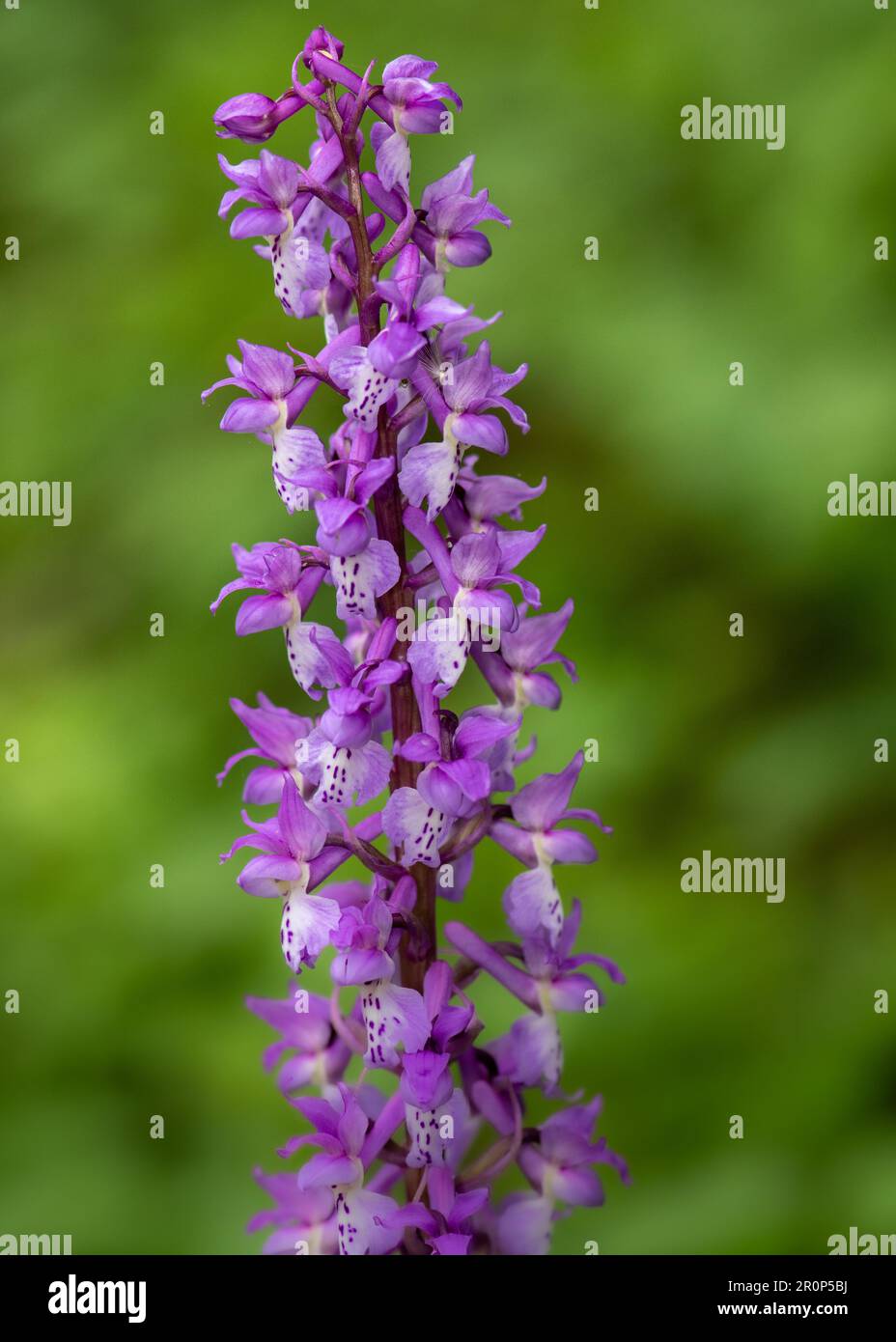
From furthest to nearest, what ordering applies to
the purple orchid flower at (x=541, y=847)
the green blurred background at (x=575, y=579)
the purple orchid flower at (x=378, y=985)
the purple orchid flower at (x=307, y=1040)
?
the green blurred background at (x=575, y=579) < the purple orchid flower at (x=307, y=1040) < the purple orchid flower at (x=541, y=847) < the purple orchid flower at (x=378, y=985)

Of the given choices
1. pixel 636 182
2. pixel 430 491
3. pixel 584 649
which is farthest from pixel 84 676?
pixel 430 491

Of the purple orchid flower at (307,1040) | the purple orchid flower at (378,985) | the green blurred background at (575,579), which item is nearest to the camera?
the purple orchid flower at (378,985)

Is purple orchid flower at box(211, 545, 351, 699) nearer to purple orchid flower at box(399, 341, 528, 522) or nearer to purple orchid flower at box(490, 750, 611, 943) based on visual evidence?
purple orchid flower at box(399, 341, 528, 522)

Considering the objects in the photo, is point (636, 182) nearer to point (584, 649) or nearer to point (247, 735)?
point (584, 649)

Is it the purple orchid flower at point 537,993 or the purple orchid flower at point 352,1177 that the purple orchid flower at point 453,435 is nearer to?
the purple orchid flower at point 537,993

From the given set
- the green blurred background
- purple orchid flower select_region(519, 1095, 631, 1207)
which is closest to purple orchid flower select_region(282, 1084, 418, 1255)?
purple orchid flower select_region(519, 1095, 631, 1207)

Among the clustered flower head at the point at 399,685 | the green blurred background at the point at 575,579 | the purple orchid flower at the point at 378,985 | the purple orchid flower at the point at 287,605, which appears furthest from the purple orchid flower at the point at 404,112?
the green blurred background at the point at 575,579
